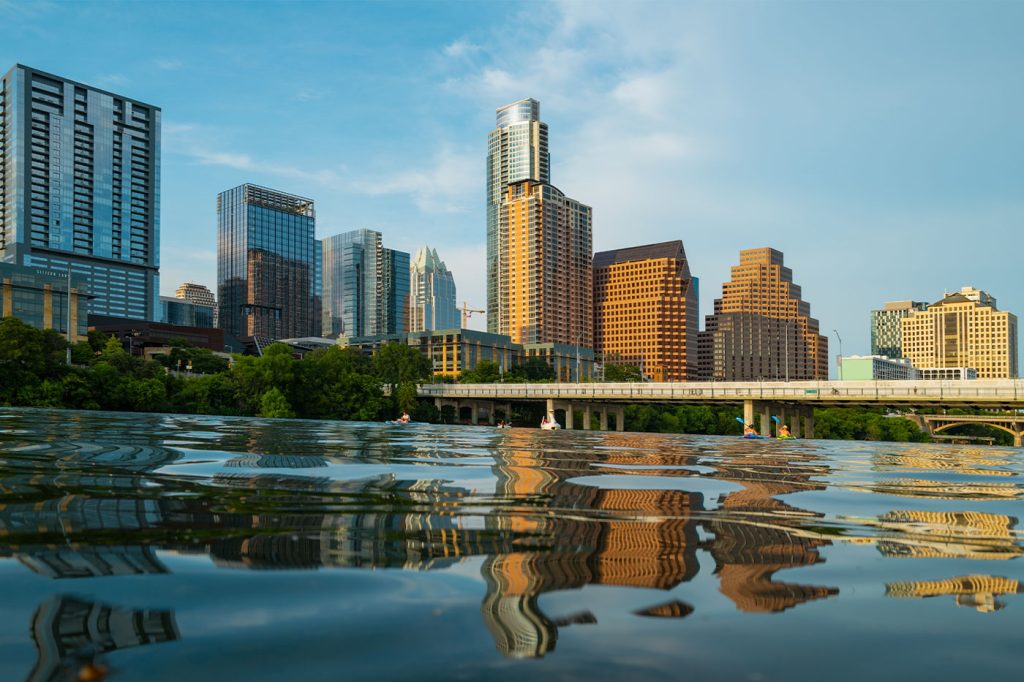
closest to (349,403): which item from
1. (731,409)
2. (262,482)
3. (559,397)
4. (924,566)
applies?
(559,397)

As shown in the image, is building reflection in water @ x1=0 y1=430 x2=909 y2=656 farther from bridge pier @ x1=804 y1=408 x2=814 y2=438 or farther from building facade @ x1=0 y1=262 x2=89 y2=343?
building facade @ x1=0 y1=262 x2=89 y2=343

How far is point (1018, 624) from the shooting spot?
324 centimetres

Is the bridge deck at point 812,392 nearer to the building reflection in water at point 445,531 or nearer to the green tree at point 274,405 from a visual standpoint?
the green tree at point 274,405

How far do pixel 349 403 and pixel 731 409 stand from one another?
233ft

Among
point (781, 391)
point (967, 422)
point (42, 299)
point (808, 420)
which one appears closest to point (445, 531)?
point (781, 391)

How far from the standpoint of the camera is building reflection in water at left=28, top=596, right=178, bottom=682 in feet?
7.86

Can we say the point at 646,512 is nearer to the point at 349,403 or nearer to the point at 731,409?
the point at 349,403

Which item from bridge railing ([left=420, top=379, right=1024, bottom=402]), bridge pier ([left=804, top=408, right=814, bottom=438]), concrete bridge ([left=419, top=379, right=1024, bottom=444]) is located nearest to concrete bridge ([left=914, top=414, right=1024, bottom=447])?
concrete bridge ([left=419, top=379, right=1024, bottom=444])

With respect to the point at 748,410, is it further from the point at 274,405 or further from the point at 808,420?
the point at 274,405

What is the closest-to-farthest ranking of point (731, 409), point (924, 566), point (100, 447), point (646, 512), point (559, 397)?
1. point (924, 566)
2. point (646, 512)
3. point (100, 447)
4. point (559, 397)
5. point (731, 409)

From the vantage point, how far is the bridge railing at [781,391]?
7069 centimetres

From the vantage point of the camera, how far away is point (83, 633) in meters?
2.76

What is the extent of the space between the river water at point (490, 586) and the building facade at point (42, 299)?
14485 centimetres

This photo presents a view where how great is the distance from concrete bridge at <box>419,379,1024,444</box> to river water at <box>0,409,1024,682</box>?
238 feet
